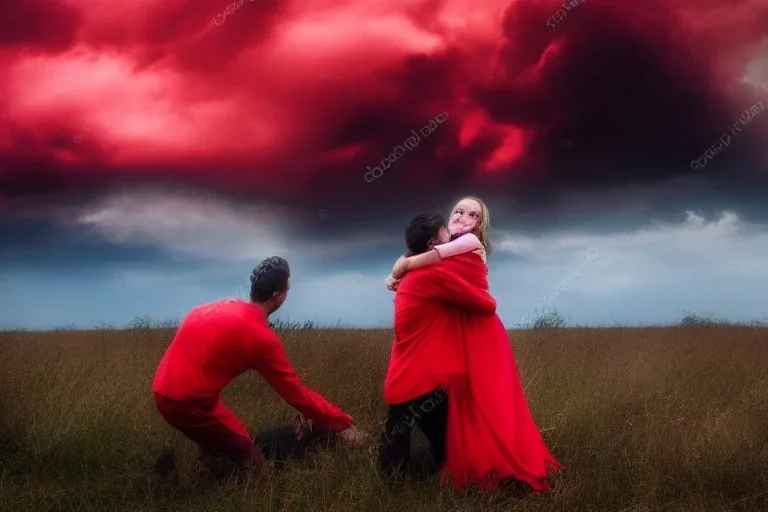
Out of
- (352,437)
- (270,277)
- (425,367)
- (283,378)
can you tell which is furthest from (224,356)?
(425,367)

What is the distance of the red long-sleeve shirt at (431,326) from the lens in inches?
144

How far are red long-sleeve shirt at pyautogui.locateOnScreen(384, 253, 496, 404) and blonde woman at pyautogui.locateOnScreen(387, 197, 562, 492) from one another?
51mm

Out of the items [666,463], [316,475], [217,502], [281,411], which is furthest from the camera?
[281,411]

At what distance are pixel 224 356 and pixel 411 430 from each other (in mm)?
1214

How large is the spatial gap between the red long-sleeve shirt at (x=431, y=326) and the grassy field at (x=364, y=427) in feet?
2.04

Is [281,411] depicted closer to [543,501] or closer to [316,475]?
[316,475]

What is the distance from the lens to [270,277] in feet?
11.7

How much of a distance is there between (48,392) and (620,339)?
28.3 feet

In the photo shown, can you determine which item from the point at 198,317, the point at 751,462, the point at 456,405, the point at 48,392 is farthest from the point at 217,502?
the point at 751,462

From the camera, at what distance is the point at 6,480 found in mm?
4582

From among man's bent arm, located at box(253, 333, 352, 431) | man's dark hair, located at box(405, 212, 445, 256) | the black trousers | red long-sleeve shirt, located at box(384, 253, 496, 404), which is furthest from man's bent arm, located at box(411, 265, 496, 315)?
man's bent arm, located at box(253, 333, 352, 431)

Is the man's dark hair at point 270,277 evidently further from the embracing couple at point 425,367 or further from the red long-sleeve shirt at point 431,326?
the red long-sleeve shirt at point 431,326

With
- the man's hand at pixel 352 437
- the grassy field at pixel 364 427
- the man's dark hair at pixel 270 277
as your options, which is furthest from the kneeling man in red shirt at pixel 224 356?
the grassy field at pixel 364 427

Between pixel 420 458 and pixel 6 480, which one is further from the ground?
pixel 420 458
